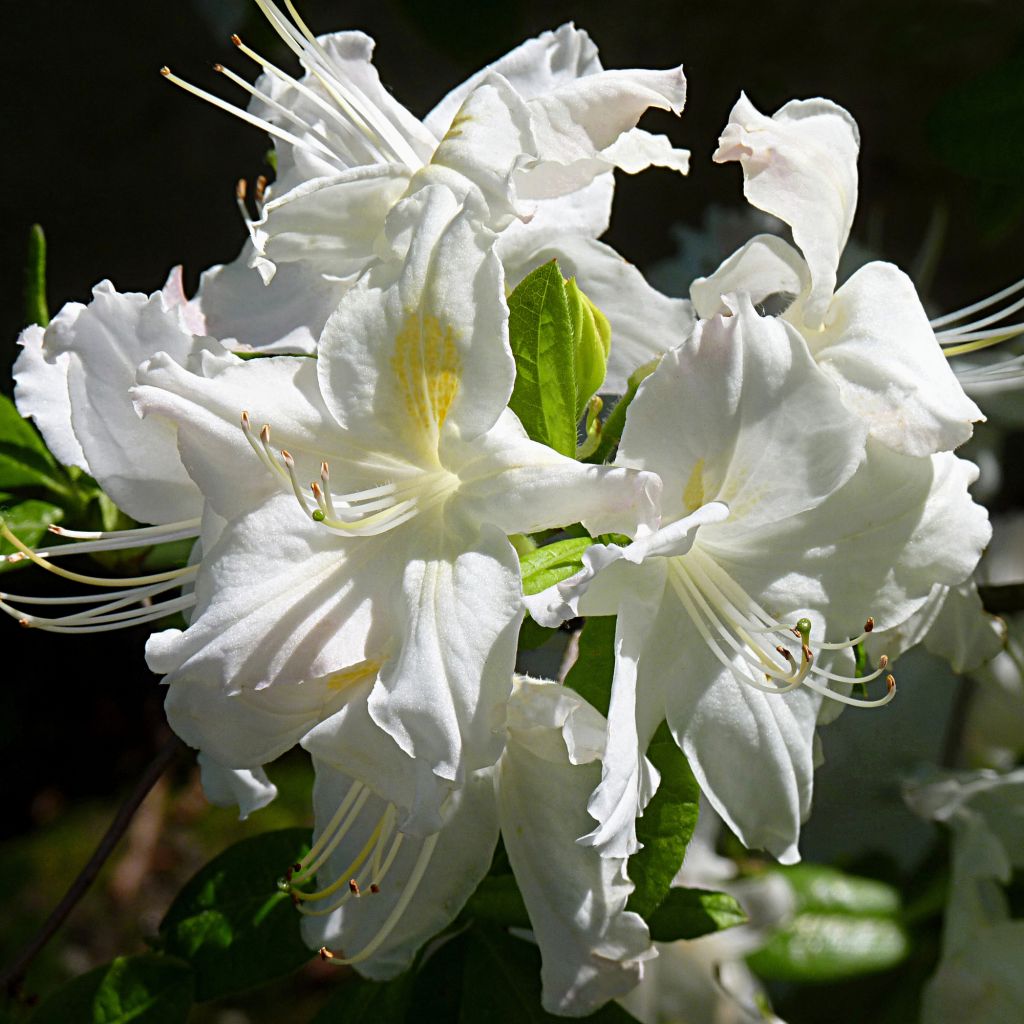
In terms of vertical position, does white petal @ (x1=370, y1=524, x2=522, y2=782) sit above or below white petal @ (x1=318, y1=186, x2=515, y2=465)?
below

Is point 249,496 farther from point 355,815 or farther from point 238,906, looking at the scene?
point 238,906

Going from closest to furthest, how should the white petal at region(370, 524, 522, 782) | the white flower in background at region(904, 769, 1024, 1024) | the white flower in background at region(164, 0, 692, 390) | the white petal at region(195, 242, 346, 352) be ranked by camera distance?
the white petal at region(370, 524, 522, 782)
the white flower in background at region(164, 0, 692, 390)
the white petal at region(195, 242, 346, 352)
the white flower in background at region(904, 769, 1024, 1024)

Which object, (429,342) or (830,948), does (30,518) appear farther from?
(830,948)

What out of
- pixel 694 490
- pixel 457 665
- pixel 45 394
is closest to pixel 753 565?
pixel 694 490

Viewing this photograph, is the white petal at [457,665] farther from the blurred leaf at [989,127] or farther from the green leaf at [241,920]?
the blurred leaf at [989,127]

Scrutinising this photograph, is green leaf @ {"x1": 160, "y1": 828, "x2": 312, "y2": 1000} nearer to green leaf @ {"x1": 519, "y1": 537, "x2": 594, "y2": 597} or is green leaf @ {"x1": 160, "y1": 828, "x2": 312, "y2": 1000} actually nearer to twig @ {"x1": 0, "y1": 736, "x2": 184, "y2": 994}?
twig @ {"x1": 0, "y1": 736, "x2": 184, "y2": 994}

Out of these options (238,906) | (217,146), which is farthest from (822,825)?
(217,146)

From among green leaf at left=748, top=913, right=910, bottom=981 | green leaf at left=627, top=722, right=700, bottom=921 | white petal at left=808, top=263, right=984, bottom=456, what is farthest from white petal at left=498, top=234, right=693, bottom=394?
green leaf at left=748, top=913, right=910, bottom=981
